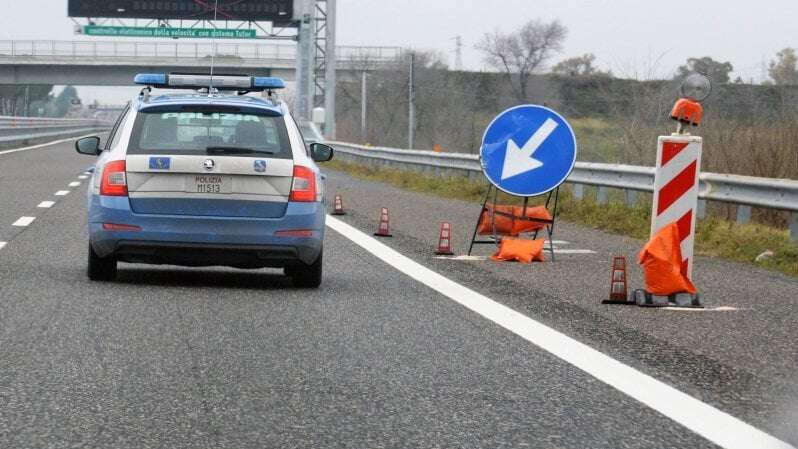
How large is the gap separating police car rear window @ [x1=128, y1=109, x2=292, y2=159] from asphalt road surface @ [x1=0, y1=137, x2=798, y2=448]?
966 mm

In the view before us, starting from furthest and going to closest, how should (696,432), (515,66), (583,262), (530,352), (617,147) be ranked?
(515,66), (617,147), (583,262), (530,352), (696,432)

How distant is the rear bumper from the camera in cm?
980

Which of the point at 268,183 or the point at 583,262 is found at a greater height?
the point at 268,183

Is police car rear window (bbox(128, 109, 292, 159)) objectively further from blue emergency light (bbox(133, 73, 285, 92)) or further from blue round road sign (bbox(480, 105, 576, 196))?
blue round road sign (bbox(480, 105, 576, 196))

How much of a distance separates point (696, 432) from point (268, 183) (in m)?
5.14

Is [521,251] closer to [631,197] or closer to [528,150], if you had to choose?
[528,150]

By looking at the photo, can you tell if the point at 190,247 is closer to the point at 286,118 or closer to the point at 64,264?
the point at 286,118

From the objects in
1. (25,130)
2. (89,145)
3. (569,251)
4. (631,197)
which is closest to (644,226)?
(631,197)

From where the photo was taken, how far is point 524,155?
1270 cm

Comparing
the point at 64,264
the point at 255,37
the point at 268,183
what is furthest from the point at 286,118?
the point at 255,37

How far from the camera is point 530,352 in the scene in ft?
24.1

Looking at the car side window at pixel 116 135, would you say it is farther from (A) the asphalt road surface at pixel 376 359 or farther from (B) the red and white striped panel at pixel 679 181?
(B) the red and white striped panel at pixel 679 181

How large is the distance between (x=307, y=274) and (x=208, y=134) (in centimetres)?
119

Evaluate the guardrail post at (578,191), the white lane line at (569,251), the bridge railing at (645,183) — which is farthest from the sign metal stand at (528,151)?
the guardrail post at (578,191)
